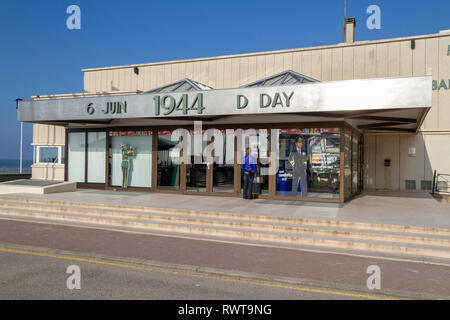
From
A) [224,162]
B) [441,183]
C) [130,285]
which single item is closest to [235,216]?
[224,162]

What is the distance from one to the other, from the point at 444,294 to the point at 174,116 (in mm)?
8172

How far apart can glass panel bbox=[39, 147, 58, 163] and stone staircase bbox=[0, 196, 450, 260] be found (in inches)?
312

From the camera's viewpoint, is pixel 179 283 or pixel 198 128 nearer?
pixel 179 283

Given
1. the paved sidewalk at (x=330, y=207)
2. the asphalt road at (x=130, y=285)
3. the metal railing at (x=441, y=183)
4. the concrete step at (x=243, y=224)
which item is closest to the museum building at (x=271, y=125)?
the metal railing at (x=441, y=183)

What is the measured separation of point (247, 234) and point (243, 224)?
1.47 feet

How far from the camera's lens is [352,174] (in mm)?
12562

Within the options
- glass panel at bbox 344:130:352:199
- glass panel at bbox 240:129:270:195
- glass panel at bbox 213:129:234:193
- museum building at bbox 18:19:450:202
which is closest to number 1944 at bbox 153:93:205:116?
museum building at bbox 18:19:450:202

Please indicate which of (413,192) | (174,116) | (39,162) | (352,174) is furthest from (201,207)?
(39,162)

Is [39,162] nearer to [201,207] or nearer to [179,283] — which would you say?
[201,207]

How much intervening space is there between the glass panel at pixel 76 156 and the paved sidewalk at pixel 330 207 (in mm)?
3619

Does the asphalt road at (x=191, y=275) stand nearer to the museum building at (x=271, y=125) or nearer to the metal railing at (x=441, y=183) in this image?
the museum building at (x=271, y=125)

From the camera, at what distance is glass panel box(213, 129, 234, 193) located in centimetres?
1235

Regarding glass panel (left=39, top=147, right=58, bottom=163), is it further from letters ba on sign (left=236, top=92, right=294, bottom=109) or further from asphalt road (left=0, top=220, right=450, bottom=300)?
letters ba on sign (left=236, top=92, right=294, bottom=109)
